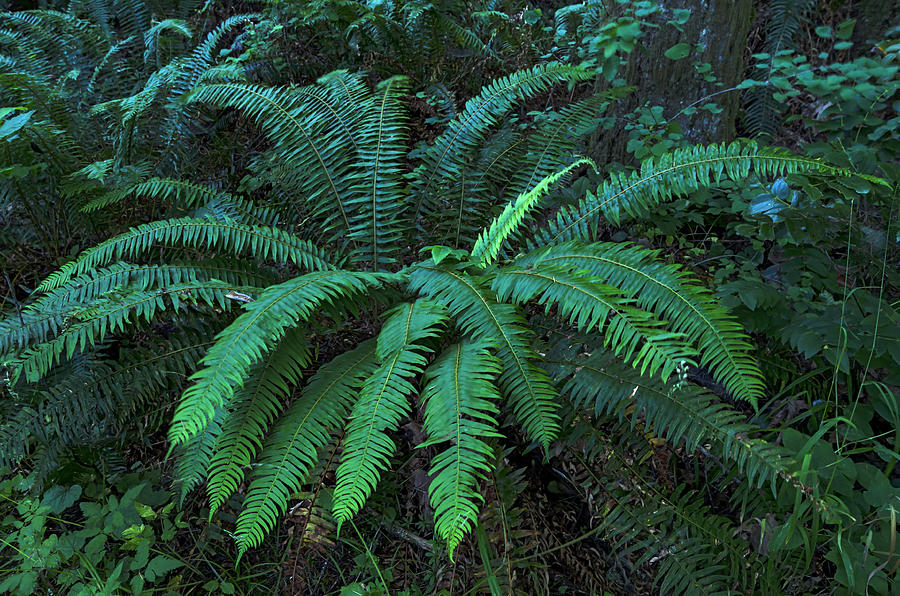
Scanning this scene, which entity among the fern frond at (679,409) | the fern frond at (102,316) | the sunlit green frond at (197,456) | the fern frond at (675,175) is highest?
the fern frond at (102,316)

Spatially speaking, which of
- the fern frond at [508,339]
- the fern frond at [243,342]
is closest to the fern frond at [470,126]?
the fern frond at [508,339]

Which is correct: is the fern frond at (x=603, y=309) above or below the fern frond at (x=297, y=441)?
above

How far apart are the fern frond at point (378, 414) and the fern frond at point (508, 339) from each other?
108 mm

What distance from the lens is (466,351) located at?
1807mm

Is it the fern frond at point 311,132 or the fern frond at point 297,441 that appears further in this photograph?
the fern frond at point 311,132

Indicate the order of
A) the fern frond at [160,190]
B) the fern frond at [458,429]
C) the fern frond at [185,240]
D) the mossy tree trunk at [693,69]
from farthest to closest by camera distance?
the mossy tree trunk at [693,69] < the fern frond at [160,190] < the fern frond at [185,240] < the fern frond at [458,429]

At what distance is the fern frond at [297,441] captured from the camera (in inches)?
67.6

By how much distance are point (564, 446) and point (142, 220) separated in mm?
2483

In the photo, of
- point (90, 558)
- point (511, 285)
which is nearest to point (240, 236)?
point (511, 285)

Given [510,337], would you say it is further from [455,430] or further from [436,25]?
[436,25]

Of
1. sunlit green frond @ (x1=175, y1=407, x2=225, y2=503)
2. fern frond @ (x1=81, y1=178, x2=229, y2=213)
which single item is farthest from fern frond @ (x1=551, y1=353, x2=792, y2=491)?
fern frond @ (x1=81, y1=178, x2=229, y2=213)

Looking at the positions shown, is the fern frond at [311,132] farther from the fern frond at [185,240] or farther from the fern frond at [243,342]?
the fern frond at [243,342]

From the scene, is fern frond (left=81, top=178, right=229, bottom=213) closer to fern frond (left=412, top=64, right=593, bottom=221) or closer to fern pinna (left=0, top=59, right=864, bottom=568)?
fern pinna (left=0, top=59, right=864, bottom=568)

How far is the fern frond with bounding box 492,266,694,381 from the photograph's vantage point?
5.18 ft
